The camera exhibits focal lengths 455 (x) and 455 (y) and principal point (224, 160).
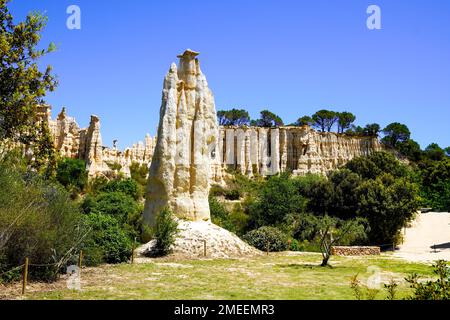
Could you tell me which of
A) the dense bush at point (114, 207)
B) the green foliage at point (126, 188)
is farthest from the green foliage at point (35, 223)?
the green foliage at point (126, 188)

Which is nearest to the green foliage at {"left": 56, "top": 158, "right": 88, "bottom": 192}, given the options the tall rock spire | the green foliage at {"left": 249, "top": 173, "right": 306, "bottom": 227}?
the green foliage at {"left": 249, "top": 173, "right": 306, "bottom": 227}

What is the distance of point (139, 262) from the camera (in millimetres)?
18328

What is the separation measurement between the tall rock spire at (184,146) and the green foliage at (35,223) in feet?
27.6

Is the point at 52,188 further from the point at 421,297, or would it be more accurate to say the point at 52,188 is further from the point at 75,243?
the point at 421,297

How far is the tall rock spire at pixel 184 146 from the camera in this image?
23.5 m

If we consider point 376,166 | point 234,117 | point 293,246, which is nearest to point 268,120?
point 234,117

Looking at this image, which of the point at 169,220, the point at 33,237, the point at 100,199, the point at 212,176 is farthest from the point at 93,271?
the point at 212,176

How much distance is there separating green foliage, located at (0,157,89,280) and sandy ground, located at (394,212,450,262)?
805 inches

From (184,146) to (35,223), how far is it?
12.2 m

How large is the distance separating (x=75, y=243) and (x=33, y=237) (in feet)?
5.92

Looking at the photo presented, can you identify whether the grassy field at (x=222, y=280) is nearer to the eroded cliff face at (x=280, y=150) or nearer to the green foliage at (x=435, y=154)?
the eroded cliff face at (x=280, y=150)

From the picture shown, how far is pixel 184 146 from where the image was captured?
24.3m

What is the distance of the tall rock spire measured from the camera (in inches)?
923

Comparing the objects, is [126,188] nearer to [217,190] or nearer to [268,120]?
[217,190]
